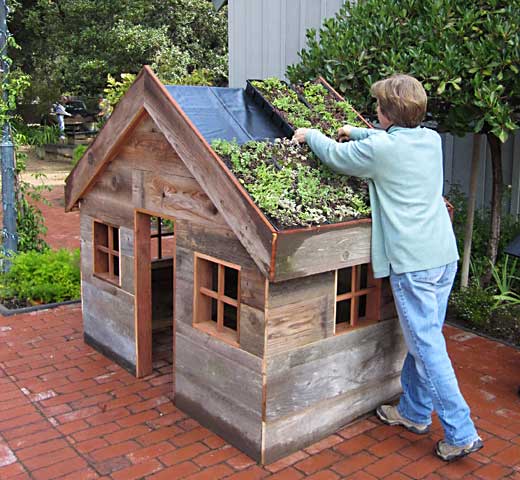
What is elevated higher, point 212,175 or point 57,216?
point 212,175

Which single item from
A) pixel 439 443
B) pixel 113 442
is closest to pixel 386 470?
pixel 439 443

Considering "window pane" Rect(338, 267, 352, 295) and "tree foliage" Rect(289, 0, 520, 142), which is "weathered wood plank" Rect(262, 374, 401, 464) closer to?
"window pane" Rect(338, 267, 352, 295)

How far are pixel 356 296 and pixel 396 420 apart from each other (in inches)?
31.1

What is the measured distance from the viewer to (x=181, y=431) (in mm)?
3797

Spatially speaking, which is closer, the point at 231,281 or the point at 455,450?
the point at 455,450

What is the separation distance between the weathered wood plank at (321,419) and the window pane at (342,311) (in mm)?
408

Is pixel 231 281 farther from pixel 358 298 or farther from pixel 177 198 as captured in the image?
pixel 358 298

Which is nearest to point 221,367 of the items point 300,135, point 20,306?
point 300,135

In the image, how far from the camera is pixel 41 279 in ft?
20.9

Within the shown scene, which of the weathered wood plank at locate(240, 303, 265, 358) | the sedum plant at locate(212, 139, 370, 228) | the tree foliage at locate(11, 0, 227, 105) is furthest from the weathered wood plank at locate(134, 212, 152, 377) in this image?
the tree foliage at locate(11, 0, 227, 105)

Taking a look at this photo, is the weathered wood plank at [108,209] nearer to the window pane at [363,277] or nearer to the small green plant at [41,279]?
the window pane at [363,277]

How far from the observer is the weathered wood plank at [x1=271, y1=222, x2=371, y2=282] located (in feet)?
10.0

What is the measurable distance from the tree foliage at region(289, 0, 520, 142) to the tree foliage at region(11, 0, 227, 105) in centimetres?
1205

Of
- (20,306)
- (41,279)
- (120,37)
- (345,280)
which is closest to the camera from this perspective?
(345,280)
